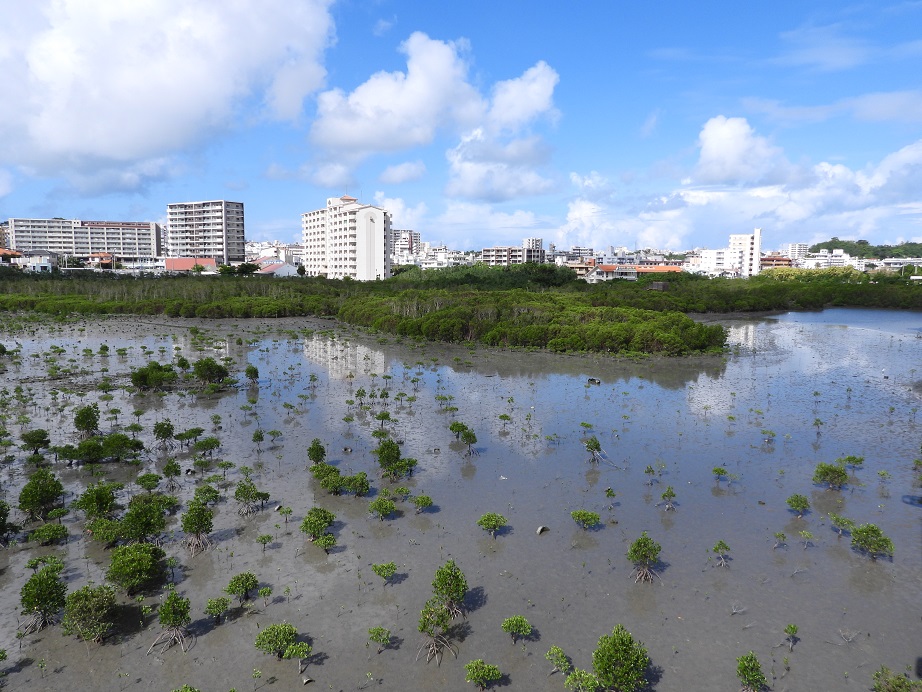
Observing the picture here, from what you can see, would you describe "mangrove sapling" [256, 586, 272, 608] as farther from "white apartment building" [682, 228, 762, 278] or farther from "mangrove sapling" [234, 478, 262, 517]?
"white apartment building" [682, 228, 762, 278]

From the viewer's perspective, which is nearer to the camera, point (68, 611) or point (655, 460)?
point (68, 611)

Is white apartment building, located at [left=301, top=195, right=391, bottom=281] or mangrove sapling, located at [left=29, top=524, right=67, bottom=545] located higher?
white apartment building, located at [left=301, top=195, right=391, bottom=281]

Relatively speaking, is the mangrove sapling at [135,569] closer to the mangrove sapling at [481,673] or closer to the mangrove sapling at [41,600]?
the mangrove sapling at [41,600]

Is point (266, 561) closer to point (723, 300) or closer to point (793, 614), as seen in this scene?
point (793, 614)

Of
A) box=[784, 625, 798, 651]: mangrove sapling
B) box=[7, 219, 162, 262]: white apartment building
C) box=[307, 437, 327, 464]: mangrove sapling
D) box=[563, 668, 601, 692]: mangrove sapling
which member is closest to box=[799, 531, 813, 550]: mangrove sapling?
box=[784, 625, 798, 651]: mangrove sapling

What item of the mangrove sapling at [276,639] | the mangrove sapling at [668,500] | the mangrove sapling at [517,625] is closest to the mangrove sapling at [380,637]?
the mangrove sapling at [276,639]

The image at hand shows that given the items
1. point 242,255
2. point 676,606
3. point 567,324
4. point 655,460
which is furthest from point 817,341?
point 242,255
